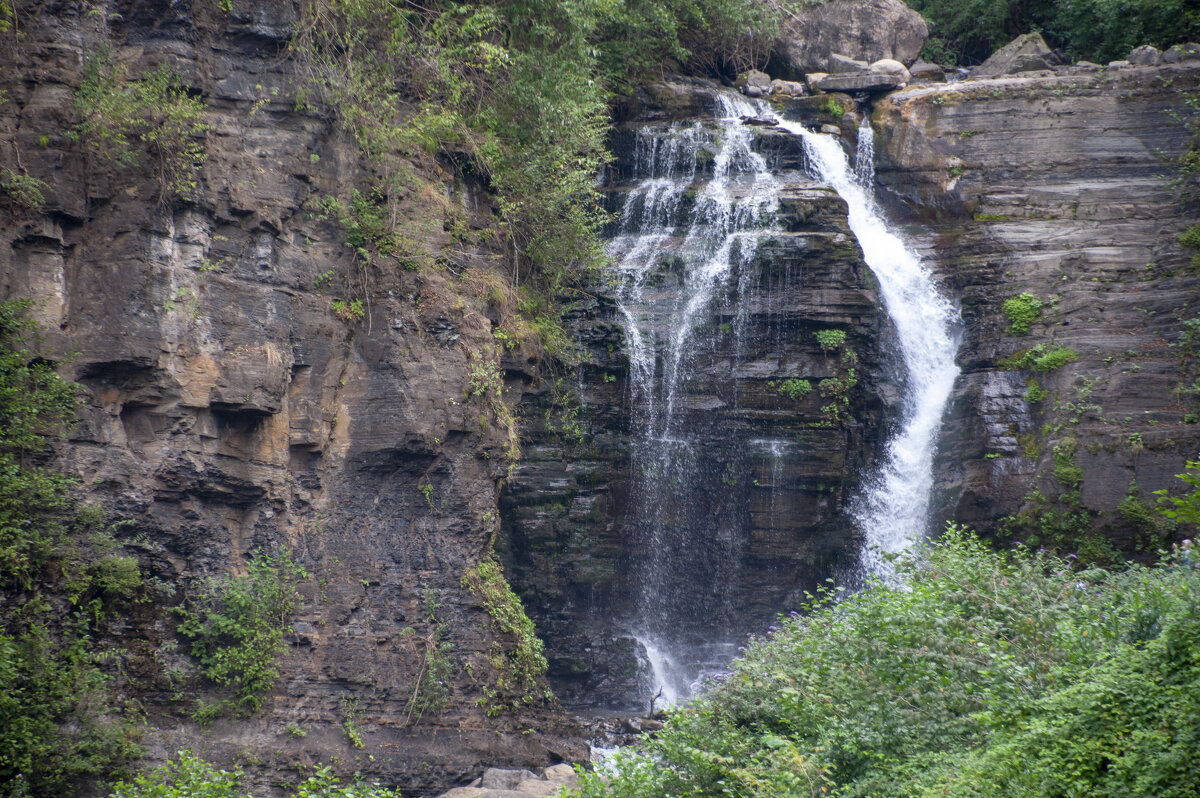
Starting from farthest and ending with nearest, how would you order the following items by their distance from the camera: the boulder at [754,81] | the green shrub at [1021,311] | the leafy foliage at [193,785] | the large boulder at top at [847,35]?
the large boulder at top at [847,35] < the boulder at [754,81] < the green shrub at [1021,311] < the leafy foliage at [193,785]

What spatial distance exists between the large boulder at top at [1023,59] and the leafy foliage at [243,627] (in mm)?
20005

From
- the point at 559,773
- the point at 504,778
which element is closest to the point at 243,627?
the point at 504,778

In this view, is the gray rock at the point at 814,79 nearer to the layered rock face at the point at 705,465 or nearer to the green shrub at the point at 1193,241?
the layered rock face at the point at 705,465

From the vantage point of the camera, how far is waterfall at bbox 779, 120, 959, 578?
15891mm

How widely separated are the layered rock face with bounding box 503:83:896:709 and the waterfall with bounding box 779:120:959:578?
539 millimetres

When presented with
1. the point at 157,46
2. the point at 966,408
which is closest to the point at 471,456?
the point at 157,46

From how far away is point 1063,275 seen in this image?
17.1m

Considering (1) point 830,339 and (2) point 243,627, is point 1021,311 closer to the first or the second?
(1) point 830,339

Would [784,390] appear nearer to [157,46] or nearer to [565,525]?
[565,525]

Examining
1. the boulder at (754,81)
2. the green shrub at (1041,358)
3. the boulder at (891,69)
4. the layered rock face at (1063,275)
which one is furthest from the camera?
the boulder at (754,81)

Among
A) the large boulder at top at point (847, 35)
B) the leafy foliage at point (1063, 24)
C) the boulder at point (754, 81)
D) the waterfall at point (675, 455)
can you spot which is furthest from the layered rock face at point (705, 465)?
the leafy foliage at point (1063, 24)

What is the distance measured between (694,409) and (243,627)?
851cm

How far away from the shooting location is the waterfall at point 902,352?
1589 cm

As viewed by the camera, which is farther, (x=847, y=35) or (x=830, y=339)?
(x=847, y=35)
